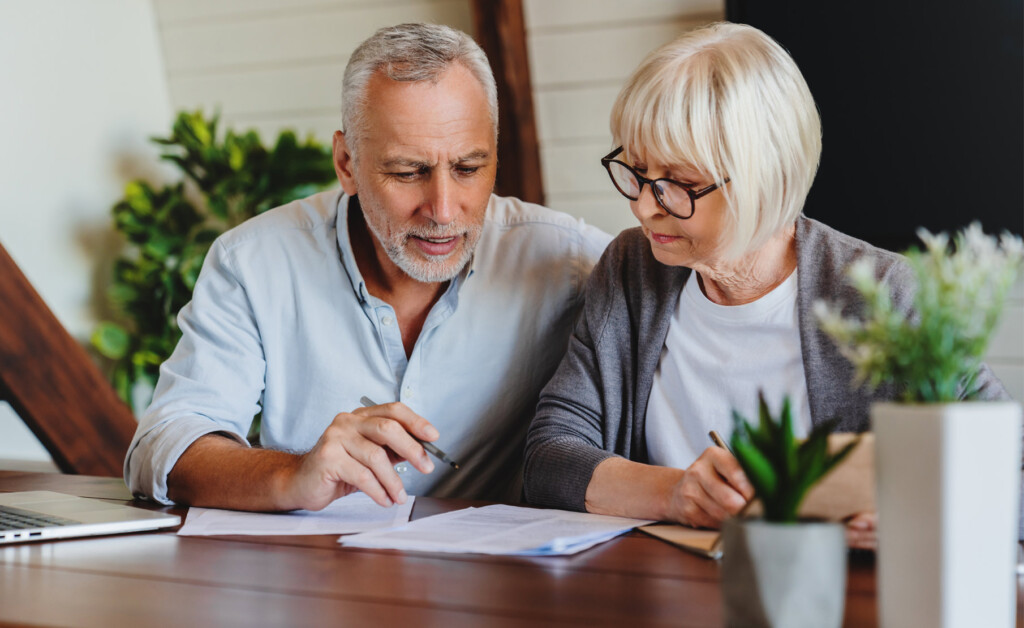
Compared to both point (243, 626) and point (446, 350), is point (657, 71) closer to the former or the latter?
point (446, 350)

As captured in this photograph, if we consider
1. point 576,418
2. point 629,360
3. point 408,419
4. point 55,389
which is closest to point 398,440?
point 408,419

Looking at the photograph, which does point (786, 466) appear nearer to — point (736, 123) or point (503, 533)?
point (503, 533)

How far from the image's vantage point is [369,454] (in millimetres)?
1343

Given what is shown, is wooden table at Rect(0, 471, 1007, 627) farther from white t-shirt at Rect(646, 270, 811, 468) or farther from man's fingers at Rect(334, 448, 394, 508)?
white t-shirt at Rect(646, 270, 811, 468)

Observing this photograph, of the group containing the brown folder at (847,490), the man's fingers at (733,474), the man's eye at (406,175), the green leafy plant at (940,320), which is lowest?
the man's fingers at (733,474)

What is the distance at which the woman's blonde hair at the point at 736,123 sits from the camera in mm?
1358

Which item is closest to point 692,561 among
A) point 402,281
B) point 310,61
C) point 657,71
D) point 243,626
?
point 243,626

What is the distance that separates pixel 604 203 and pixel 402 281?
1348mm

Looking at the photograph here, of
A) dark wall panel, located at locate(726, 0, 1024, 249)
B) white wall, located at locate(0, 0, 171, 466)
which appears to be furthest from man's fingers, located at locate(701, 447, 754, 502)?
white wall, located at locate(0, 0, 171, 466)

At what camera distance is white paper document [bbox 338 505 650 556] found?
1176mm

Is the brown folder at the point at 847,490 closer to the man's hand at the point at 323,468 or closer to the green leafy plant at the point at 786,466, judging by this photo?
the green leafy plant at the point at 786,466

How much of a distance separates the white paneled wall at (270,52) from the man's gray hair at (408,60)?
1.54 meters

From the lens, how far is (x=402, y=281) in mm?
1873

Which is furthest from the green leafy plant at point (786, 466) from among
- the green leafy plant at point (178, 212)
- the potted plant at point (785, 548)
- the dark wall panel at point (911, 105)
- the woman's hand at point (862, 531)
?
the green leafy plant at point (178, 212)
